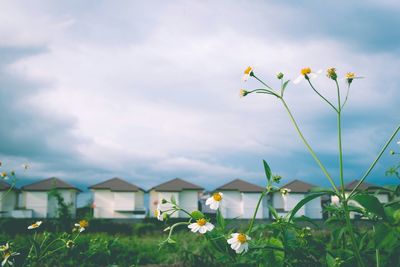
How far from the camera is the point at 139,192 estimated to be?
106ft

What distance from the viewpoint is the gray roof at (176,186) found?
30156 mm

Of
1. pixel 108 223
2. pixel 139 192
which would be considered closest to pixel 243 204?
pixel 139 192

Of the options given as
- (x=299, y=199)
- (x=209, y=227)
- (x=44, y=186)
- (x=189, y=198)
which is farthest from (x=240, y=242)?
(x=44, y=186)

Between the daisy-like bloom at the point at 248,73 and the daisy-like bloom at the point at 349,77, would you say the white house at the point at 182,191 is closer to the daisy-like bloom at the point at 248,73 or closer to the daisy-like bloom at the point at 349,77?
the daisy-like bloom at the point at 248,73

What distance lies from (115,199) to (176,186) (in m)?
5.38

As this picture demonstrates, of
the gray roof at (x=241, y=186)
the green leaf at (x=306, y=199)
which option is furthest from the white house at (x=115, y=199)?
the green leaf at (x=306, y=199)

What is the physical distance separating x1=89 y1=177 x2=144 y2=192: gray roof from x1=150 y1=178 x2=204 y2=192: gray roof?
6.08ft

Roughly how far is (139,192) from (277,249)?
105 feet

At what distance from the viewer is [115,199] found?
31.3 m

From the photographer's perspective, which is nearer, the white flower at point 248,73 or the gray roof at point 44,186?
the white flower at point 248,73

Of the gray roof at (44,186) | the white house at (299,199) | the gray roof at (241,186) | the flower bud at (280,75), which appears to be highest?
the gray roof at (44,186)

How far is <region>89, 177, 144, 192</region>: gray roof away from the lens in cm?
3114

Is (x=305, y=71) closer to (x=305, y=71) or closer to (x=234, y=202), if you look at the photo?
(x=305, y=71)

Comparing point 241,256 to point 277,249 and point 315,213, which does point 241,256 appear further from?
point 315,213
